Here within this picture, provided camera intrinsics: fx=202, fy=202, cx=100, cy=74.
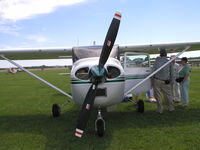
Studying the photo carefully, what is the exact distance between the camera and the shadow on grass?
13.1ft

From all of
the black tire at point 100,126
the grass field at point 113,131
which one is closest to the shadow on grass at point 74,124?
the grass field at point 113,131

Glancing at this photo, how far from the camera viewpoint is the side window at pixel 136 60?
6.18 metres

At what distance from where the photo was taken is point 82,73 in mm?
4203

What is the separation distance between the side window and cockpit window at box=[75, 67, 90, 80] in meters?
2.21

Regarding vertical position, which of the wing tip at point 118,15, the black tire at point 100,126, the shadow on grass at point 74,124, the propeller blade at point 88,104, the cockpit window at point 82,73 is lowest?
the shadow on grass at point 74,124

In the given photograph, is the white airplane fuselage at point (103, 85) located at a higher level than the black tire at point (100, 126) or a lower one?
higher

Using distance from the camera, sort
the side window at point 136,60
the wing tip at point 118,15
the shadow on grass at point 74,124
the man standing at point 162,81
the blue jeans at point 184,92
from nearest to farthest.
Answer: the shadow on grass at point 74,124 < the wing tip at point 118,15 < the man standing at point 162,81 < the side window at point 136,60 < the blue jeans at point 184,92

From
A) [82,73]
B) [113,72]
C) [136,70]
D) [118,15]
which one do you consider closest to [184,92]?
[136,70]

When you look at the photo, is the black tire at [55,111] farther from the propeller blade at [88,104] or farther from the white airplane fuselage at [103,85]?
the propeller blade at [88,104]

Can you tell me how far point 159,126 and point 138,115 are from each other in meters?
1.16

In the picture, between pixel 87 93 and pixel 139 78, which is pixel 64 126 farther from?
pixel 139 78

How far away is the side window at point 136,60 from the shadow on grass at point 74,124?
1.48 meters

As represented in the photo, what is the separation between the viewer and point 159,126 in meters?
4.79

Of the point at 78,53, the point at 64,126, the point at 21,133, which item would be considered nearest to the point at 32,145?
the point at 21,133
